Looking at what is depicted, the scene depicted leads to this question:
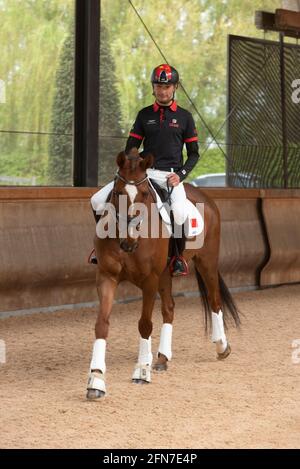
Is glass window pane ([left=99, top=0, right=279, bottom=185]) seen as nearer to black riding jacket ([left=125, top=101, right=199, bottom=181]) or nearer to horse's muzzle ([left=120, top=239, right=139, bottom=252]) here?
black riding jacket ([left=125, top=101, right=199, bottom=181])

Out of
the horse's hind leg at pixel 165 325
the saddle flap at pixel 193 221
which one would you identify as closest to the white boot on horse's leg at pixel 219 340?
the horse's hind leg at pixel 165 325

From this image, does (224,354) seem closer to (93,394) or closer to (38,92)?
(93,394)

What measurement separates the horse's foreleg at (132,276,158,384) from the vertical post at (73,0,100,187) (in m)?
5.09

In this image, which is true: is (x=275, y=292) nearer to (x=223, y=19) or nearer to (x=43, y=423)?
(x=223, y=19)

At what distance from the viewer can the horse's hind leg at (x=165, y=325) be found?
30.1 ft

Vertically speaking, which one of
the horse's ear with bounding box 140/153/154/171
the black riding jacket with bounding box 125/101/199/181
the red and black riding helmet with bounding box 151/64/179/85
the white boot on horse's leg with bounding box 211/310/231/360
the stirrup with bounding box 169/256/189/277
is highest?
the red and black riding helmet with bounding box 151/64/179/85

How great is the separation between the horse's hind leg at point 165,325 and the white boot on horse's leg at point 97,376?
135 cm

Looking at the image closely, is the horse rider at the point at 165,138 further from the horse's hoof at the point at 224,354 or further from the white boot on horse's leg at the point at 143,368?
the horse's hoof at the point at 224,354

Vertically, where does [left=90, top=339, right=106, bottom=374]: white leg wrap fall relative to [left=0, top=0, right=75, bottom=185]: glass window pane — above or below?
below

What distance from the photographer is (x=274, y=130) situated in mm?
17469

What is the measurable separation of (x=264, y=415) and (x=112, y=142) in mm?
7611

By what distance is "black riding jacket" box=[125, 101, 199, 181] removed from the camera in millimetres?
9055

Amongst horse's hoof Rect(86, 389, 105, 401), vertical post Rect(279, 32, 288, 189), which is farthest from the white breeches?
vertical post Rect(279, 32, 288, 189)

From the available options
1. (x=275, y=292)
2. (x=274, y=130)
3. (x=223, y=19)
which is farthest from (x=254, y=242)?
(x=223, y=19)
